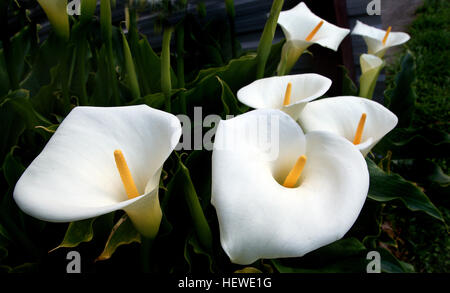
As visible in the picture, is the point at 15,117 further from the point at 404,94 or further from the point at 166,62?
the point at 404,94

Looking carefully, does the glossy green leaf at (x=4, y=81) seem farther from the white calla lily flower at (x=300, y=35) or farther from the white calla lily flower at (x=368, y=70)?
the white calla lily flower at (x=368, y=70)

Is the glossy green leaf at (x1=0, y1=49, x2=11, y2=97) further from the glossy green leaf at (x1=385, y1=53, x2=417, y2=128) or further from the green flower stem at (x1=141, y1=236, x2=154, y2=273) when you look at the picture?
the glossy green leaf at (x1=385, y1=53, x2=417, y2=128)

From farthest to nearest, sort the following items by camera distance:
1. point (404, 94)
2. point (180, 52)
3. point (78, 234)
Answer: point (404, 94)
point (180, 52)
point (78, 234)

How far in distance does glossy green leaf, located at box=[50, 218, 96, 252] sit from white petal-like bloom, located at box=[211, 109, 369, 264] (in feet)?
0.64

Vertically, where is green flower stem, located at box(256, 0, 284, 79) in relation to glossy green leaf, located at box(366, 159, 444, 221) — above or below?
above

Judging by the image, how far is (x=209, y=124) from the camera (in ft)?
1.79

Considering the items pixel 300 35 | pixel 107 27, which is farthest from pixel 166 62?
pixel 300 35

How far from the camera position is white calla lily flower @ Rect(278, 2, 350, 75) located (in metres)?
0.65

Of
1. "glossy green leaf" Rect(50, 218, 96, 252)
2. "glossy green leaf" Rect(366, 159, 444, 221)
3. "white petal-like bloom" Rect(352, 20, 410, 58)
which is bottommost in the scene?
"glossy green leaf" Rect(366, 159, 444, 221)

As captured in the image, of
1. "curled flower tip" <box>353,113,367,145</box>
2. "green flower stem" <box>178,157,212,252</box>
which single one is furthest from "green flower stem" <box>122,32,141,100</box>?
"curled flower tip" <box>353,113,367,145</box>

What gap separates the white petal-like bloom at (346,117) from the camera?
1.58 ft

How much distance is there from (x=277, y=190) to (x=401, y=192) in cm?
29

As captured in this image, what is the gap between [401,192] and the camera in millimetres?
509
